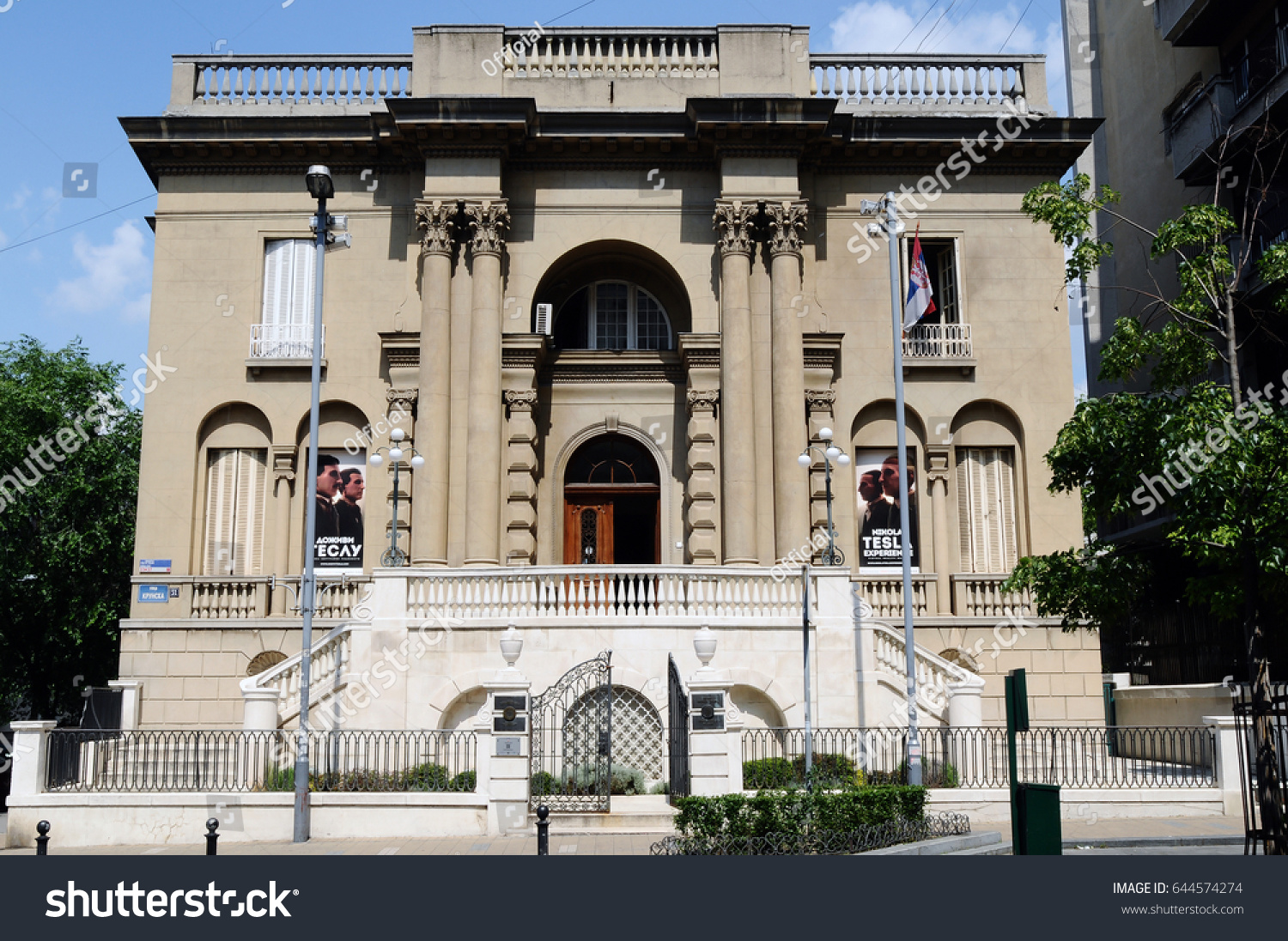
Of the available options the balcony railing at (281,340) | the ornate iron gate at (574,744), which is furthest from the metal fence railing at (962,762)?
the balcony railing at (281,340)

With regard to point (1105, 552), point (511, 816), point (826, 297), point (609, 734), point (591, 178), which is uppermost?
point (591, 178)

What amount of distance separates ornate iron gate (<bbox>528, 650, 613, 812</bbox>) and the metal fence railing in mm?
2613

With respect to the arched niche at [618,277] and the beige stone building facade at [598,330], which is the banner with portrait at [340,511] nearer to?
the beige stone building facade at [598,330]

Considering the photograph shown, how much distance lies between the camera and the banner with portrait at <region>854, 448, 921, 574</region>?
3019 centimetres

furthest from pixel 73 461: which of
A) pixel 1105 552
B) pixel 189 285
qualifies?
pixel 1105 552

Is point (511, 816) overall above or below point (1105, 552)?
below

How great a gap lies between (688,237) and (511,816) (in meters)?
16.8

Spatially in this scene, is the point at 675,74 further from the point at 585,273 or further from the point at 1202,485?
the point at 1202,485

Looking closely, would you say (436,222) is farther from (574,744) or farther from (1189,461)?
(1189,461)

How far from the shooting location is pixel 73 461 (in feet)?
124

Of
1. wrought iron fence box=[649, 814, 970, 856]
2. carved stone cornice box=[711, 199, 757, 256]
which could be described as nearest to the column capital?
carved stone cornice box=[711, 199, 757, 256]

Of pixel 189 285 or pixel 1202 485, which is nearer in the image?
pixel 1202 485

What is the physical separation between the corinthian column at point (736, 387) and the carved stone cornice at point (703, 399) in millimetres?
179

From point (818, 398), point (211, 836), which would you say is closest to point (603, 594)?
point (818, 398)
